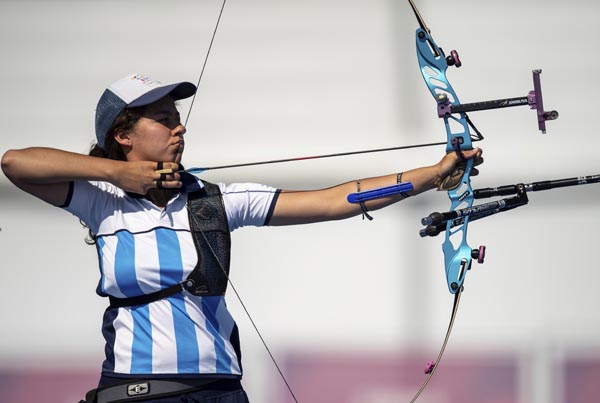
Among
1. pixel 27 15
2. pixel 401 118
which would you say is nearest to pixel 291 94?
pixel 401 118

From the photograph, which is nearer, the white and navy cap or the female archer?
the female archer

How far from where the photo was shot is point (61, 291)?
3.86m

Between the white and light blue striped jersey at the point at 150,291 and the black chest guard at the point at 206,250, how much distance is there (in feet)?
0.04

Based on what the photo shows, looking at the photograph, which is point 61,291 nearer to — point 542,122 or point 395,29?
point 395,29

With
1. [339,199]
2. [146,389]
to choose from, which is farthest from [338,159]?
[146,389]

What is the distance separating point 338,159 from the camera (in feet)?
12.5

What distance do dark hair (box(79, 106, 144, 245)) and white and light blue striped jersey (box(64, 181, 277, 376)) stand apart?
91 mm

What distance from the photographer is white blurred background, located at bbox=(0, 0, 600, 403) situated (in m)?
3.76

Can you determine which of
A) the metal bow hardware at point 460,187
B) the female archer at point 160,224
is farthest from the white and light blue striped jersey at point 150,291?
the metal bow hardware at point 460,187

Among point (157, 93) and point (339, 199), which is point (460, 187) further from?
point (157, 93)

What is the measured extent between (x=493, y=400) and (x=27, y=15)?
2.17 meters

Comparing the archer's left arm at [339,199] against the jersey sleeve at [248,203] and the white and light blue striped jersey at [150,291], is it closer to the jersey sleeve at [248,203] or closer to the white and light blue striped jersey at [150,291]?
the jersey sleeve at [248,203]

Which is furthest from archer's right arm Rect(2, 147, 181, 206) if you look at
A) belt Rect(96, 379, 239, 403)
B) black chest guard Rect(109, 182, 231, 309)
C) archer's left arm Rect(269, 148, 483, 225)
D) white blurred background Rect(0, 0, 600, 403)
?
white blurred background Rect(0, 0, 600, 403)

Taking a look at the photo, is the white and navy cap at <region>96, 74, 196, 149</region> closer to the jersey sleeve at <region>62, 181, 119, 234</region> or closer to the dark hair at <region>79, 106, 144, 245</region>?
the dark hair at <region>79, 106, 144, 245</region>
